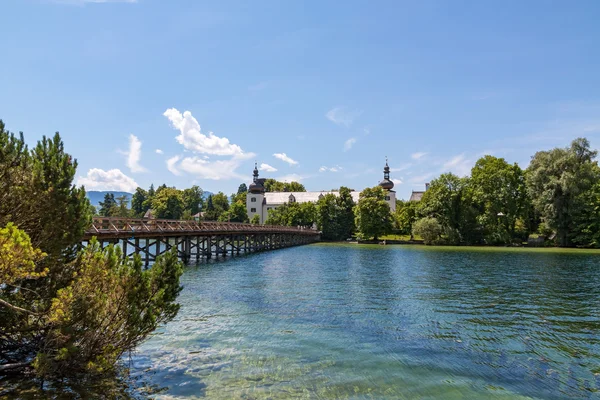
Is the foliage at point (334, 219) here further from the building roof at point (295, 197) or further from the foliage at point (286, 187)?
the foliage at point (286, 187)

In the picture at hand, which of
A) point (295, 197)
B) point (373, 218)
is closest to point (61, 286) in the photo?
point (373, 218)

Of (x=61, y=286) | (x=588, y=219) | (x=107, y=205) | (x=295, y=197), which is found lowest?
(x=61, y=286)

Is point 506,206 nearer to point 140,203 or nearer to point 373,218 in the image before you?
point 373,218

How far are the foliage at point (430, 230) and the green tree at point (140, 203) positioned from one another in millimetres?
103550

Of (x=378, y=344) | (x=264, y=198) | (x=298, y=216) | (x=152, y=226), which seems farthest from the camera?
(x=264, y=198)

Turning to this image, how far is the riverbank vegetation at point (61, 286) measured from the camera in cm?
704

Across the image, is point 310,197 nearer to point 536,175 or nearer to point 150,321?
point 536,175

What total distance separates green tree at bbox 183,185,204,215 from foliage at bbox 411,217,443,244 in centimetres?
8662

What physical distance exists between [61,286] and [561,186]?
6725 centimetres

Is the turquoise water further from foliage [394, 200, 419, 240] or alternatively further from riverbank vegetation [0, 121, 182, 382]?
foliage [394, 200, 419, 240]

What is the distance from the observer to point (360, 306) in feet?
55.4

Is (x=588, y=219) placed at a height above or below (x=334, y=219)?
→ below

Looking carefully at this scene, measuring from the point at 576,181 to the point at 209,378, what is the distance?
6603cm

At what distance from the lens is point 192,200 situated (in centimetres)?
13775
